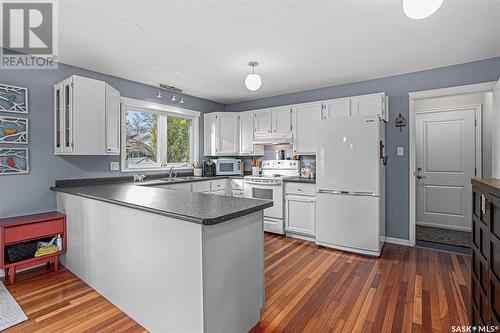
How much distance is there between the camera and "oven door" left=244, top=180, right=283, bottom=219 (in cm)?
400

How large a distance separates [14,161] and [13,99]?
0.66 m

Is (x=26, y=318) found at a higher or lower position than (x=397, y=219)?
lower

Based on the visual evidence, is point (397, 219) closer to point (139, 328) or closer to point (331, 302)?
point (331, 302)

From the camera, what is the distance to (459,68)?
3.21 m

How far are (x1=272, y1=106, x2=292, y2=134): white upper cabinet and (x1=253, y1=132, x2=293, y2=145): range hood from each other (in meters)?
0.07

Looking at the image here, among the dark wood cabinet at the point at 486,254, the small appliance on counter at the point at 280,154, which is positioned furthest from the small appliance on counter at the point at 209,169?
the dark wood cabinet at the point at 486,254

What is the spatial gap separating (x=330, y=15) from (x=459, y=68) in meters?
2.26

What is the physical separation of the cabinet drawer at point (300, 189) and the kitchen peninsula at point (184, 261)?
1.99 metres

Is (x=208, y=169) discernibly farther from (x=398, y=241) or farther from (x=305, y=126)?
(x=398, y=241)

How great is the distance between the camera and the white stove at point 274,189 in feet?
13.1

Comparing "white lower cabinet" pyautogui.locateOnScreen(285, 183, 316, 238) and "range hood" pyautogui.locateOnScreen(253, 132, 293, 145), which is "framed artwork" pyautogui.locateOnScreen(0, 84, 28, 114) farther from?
"white lower cabinet" pyautogui.locateOnScreen(285, 183, 316, 238)

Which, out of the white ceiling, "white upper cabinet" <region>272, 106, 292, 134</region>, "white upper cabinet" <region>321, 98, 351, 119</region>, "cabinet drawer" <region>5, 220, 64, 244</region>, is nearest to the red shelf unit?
"cabinet drawer" <region>5, 220, 64, 244</region>

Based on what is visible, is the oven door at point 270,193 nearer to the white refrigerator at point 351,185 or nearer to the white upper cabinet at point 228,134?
the white refrigerator at point 351,185

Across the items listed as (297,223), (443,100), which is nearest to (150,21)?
(297,223)
